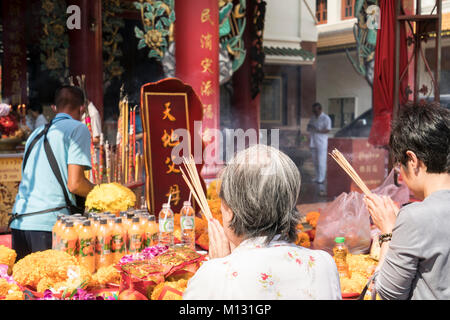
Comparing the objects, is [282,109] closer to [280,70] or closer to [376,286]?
[280,70]

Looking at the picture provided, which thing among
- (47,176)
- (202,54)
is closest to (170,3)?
(202,54)

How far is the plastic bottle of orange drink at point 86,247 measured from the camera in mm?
1509

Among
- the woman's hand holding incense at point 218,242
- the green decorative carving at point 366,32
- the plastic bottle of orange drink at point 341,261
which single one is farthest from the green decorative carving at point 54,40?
the woman's hand holding incense at point 218,242

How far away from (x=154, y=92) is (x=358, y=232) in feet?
3.55

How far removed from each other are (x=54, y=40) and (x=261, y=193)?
6678 millimetres

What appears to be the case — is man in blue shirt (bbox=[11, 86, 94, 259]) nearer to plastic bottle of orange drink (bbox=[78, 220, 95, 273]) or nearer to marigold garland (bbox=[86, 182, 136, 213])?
marigold garland (bbox=[86, 182, 136, 213])

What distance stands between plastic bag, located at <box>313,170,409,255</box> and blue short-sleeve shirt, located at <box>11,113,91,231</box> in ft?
3.54

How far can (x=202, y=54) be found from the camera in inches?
152

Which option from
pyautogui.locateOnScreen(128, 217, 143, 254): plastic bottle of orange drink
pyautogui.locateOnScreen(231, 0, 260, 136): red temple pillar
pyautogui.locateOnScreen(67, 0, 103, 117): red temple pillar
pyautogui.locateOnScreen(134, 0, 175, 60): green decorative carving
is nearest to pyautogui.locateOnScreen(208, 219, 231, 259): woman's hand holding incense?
pyautogui.locateOnScreen(128, 217, 143, 254): plastic bottle of orange drink

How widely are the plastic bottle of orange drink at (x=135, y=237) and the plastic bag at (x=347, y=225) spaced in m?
0.91

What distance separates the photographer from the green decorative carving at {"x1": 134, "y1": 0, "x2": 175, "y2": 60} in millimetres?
4027

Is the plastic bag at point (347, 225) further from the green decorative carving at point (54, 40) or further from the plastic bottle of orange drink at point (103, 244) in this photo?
the green decorative carving at point (54, 40)
